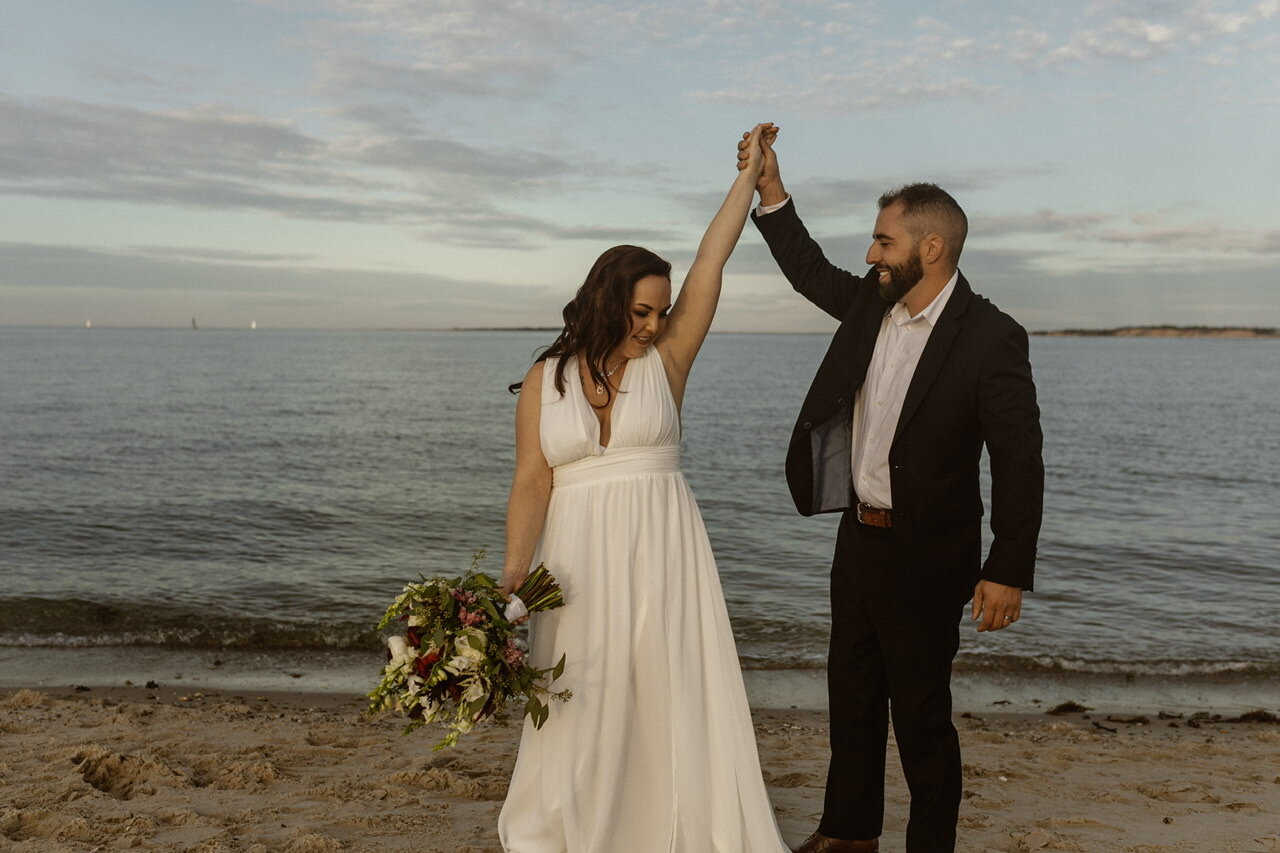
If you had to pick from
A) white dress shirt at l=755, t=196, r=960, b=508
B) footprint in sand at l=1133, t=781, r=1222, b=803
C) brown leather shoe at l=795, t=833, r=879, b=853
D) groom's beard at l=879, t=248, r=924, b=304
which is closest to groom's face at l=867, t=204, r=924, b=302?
groom's beard at l=879, t=248, r=924, b=304

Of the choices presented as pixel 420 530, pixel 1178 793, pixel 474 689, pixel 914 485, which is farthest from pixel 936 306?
pixel 420 530

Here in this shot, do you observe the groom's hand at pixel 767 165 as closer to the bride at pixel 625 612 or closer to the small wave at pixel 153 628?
the bride at pixel 625 612

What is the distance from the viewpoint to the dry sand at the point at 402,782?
4.15 metres

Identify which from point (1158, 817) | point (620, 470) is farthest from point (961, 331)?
point (1158, 817)

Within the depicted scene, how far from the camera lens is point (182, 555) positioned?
39.6ft

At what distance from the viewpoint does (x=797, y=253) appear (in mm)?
3980

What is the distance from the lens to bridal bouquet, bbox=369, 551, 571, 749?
2998 millimetres

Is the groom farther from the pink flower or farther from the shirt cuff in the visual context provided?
the pink flower

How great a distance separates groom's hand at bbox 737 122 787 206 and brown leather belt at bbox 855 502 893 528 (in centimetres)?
122

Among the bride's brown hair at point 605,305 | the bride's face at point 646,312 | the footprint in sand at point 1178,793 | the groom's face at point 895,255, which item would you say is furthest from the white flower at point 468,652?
the footprint in sand at point 1178,793

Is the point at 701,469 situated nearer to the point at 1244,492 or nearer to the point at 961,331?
the point at 1244,492

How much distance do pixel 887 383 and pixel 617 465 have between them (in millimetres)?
1006

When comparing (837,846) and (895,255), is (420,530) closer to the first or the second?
(837,846)

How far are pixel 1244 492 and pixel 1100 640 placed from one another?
37.9 ft
